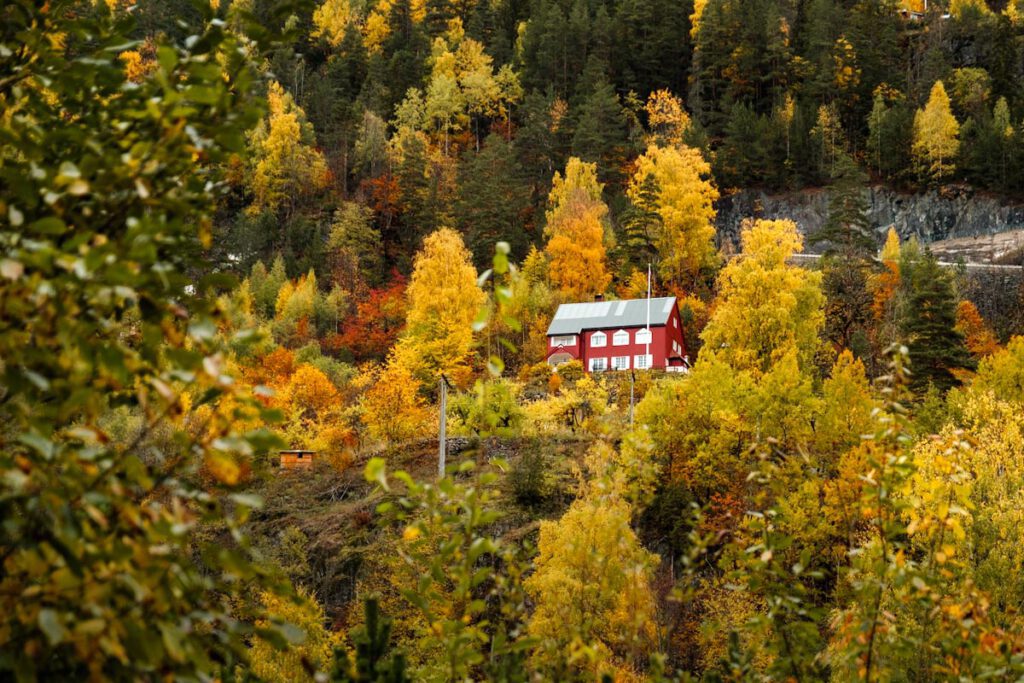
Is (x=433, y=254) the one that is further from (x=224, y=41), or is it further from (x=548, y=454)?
(x=224, y=41)

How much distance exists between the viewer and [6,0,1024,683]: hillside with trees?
260 cm

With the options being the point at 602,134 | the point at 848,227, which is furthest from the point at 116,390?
the point at 602,134

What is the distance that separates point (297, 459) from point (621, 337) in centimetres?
1871

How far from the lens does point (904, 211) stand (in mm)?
71312

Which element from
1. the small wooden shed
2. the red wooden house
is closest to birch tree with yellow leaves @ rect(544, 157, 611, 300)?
the red wooden house

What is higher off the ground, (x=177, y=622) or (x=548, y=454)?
(x=177, y=622)

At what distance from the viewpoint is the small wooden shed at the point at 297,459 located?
42.3 m

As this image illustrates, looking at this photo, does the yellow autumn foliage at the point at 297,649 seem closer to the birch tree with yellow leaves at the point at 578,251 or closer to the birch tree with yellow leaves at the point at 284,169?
the birch tree with yellow leaves at the point at 578,251

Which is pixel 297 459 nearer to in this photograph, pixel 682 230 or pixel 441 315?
pixel 441 315

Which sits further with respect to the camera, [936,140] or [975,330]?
[936,140]

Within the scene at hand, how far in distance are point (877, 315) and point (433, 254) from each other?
23.9m

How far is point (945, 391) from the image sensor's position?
42.2 metres

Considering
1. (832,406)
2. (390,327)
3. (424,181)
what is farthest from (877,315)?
(424,181)

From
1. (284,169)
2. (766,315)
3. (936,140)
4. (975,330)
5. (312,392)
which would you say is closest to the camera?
(766,315)
